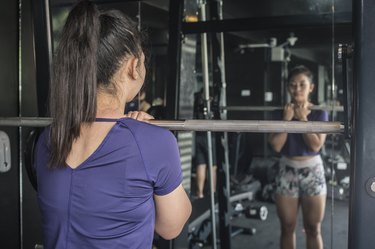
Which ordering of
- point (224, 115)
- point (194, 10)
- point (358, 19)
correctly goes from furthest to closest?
point (224, 115) < point (194, 10) < point (358, 19)

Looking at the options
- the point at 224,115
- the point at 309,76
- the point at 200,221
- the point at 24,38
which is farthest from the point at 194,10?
the point at 200,221

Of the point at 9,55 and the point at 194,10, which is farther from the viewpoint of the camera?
the point at 194,10

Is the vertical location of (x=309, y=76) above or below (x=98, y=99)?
above

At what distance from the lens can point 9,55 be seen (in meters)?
2.07

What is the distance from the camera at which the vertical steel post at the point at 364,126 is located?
979 millimetres

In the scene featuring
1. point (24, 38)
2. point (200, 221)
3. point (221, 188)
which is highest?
point (24, 38)

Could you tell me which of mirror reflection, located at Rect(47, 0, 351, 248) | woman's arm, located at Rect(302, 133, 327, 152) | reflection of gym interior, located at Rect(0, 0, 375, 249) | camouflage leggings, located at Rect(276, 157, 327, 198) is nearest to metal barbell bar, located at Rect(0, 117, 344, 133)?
reflection of gym interior, located at Rect(0, 0, 375, 249)

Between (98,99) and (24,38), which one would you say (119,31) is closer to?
(98,99)

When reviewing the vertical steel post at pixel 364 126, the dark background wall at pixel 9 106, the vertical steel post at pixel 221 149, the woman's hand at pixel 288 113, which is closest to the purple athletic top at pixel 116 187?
the vertical steel post at pixel 364 126

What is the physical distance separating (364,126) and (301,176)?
1.93 meters

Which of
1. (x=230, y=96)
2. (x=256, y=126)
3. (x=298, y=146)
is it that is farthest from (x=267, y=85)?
(x=256, y=126)

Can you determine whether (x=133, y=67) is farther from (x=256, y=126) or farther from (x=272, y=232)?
(x=272, y=232)

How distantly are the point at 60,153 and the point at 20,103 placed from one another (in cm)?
124

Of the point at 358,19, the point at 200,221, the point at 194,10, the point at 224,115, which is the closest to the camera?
the point at 358,19
